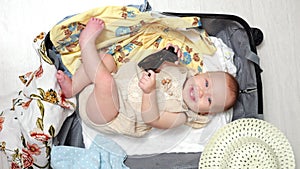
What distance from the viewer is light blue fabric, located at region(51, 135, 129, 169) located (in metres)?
1.20

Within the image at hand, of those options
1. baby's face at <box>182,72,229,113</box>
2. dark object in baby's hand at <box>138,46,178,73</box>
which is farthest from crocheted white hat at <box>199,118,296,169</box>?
dark object in baby's hand at <box>138,46,178,73</box>

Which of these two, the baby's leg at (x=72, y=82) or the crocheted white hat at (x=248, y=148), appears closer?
the crocheted white hat at (x=248, y=148)

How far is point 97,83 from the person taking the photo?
1.19 meters

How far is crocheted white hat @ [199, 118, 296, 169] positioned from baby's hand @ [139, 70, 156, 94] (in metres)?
0.17

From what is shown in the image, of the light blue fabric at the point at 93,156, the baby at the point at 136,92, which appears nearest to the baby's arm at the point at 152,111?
the baby at the point at 136,92

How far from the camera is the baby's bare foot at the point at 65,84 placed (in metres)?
1.21

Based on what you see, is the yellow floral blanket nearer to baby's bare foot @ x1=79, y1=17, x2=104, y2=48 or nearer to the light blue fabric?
baby's bare foot @ x1=79, y1=17, x2=104, y2=48

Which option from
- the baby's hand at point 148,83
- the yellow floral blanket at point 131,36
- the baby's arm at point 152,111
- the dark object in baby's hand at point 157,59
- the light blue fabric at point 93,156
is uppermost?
the yellow floral blanket at point 131,36

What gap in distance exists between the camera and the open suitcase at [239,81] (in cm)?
124

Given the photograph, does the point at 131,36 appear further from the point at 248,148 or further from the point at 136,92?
the point at 248,148

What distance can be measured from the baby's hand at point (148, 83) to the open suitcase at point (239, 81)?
0.17m

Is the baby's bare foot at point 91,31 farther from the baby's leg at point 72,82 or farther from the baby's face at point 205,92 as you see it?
the baby's face at point 205,92

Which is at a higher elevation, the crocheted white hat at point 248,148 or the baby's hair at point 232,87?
the baby's hair at point 232,87

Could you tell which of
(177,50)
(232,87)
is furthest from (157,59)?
(232,87)
